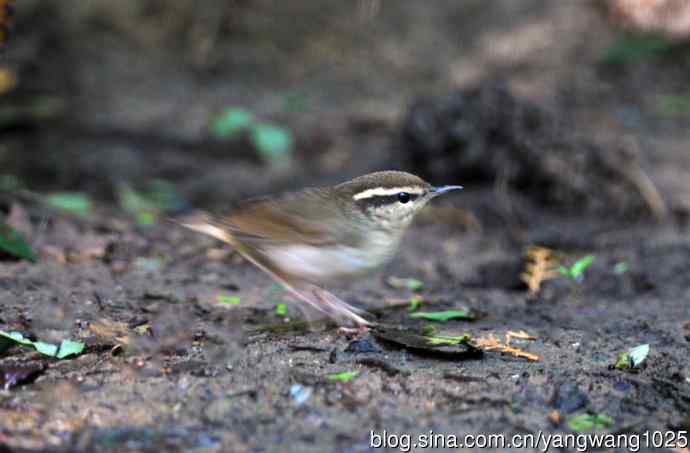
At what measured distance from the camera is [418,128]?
25.6 feet

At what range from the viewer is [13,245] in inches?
201

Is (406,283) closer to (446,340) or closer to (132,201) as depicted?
(446,340)

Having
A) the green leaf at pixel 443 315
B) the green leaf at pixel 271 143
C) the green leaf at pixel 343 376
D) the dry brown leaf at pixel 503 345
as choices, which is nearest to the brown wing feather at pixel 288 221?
the green leaf at pixel 443 315

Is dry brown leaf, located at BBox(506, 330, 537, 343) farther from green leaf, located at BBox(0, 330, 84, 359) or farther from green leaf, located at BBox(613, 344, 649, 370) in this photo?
green leaf, located at BBox(0, 330, 84, 359)

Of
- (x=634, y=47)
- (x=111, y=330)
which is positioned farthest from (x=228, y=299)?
(x=634, y=47)

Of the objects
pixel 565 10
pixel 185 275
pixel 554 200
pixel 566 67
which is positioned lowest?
pixel 185 275

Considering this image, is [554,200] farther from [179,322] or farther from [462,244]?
[179,322]

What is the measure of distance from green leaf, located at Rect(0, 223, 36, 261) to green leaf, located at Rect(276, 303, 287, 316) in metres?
1.52

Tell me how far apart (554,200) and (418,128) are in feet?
4.51

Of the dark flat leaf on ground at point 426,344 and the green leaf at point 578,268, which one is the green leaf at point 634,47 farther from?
the dark flat leaf on ground at point 426,344

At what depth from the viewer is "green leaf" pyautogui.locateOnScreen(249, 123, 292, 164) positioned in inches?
339

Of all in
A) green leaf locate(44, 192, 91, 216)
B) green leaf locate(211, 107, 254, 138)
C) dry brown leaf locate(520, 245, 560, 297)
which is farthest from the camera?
green leaf locate(211, 107, 254, 138)

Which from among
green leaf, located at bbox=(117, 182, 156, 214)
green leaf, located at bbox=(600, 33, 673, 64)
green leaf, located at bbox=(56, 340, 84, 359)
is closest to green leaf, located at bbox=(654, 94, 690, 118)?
green leaf, located at bbox=(600, 33, 673, 64)

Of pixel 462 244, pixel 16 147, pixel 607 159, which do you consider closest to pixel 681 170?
pixel 607 159
